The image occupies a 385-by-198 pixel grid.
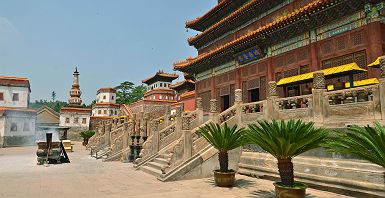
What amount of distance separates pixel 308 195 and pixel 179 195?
11.5 ft

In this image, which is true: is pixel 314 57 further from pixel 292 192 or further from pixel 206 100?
pixel 206 100

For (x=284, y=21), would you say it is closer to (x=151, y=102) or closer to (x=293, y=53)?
(x=293, y=53)

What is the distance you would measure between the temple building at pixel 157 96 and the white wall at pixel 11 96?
1678cm

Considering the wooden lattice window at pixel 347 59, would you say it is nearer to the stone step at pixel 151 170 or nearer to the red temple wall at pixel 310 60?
the red temple wall at pixel 310 60

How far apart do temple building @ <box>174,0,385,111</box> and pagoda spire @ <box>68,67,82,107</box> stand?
34.0 m

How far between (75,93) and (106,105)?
7009 millimetres

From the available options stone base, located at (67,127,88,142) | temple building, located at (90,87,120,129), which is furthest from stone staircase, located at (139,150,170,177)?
temple building, located at (90,87,120,129)

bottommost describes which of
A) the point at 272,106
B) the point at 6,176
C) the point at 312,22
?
the point at 6,176

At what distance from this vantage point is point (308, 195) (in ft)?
22.3

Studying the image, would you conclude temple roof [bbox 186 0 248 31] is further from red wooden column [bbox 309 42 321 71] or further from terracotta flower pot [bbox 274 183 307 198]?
terracotta flower pot [bbox 274 183 307 198]

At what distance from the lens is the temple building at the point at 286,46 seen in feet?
33.8

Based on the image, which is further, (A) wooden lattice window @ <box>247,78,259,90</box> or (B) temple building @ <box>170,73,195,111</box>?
(B) temple building @ <box>170,73,195,111</box>

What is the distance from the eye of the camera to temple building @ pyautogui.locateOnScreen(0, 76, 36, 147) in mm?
30656

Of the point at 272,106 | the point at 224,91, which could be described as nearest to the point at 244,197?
the point at 272,106
